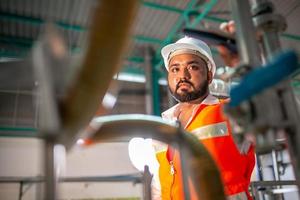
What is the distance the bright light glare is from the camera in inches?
50.1

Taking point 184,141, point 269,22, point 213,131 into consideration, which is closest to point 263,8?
point 269,22

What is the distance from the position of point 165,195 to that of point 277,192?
67.2 inches

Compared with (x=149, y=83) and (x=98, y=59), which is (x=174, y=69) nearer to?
(x=98, y=59)

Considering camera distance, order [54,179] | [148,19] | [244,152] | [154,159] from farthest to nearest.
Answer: [148,19]
[154,159]
[244,152]
[54,179]

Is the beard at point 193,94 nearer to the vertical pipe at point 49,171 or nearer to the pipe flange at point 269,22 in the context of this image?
the pipe flange at point 269,22

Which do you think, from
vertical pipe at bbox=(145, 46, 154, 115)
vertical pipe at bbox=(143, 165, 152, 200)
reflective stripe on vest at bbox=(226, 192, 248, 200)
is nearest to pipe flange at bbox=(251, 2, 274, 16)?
vertical pipe at bbox=(143, 165, 152, 200)

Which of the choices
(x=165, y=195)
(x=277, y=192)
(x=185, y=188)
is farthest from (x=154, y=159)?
(x=277, y=192)

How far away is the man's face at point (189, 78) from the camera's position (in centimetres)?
126

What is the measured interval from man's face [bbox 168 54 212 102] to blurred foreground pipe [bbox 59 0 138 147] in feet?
3.20

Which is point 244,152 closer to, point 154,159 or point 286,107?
point 154,159

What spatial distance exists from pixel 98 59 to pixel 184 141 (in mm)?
186

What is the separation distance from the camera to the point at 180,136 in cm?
41

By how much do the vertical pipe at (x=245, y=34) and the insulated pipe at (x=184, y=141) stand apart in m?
0.13

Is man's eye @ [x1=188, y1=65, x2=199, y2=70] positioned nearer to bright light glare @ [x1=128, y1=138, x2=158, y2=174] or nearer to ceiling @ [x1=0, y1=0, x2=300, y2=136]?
bright light glare @ [x1=128, y1=138, x2=158, y2=174]
